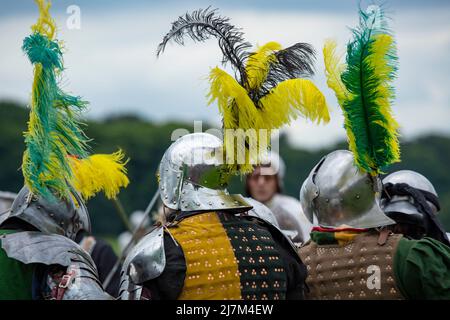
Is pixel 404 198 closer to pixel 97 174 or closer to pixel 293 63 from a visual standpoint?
pixel 293 63

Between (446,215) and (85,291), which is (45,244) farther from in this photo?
(446,215)

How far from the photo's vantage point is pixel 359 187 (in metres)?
6.38

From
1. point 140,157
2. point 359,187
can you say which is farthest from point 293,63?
point 140,157

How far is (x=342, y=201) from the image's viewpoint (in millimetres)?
6371

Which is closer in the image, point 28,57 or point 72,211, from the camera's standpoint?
point 28,57

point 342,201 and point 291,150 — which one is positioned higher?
point 342,201

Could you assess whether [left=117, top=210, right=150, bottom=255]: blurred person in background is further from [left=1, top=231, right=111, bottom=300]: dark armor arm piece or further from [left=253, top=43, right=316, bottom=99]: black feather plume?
[left=253, top=43, right=316, bottom=99]: black feather plume

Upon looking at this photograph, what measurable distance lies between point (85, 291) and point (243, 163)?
3.94ft

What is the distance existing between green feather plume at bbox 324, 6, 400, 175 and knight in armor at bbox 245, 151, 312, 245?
282 cm

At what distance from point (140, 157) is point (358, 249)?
118 feet

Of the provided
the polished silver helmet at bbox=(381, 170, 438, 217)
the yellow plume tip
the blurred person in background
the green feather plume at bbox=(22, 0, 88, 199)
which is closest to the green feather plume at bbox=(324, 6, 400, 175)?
the polished silver helmet at bbox=(381, 170, 438, 217)

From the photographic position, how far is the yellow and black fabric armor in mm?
5727

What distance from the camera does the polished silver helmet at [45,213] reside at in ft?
20.7
